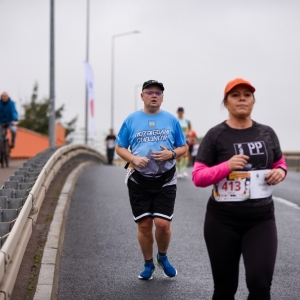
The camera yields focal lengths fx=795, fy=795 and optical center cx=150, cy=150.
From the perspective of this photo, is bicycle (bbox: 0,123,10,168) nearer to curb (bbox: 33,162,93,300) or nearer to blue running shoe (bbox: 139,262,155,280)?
curb (bbox: 33,162,93,300)

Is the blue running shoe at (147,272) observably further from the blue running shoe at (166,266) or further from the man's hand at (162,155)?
the man's hand at (162,155)

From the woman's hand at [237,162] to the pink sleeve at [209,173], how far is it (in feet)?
0.11

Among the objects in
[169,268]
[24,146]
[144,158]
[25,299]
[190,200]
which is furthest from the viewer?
[24,146]

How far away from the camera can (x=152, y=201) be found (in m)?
7.39

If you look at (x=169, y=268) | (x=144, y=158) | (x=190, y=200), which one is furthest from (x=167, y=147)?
(x=190, y=200)

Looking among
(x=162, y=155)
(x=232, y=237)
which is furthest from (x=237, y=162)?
(x=162, y=155)

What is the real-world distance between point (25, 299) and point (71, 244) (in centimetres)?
329

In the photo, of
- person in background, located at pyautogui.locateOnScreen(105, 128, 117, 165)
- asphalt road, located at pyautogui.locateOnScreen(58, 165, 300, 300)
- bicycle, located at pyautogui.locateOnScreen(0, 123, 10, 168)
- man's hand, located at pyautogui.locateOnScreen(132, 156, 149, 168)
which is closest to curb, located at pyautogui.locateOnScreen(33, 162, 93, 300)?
asphalt road, located at pyautogui.locateOnScreen(58, 165, 300, 300)

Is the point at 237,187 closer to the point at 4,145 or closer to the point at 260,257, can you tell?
the point at 260,257

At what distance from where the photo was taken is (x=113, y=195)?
1502 cm

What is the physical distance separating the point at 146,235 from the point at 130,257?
4.25ft

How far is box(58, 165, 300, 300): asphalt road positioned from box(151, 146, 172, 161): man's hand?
3.90ft

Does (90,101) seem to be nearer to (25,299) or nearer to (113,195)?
(113,195)

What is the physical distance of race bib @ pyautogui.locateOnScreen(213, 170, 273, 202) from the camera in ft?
17.1
